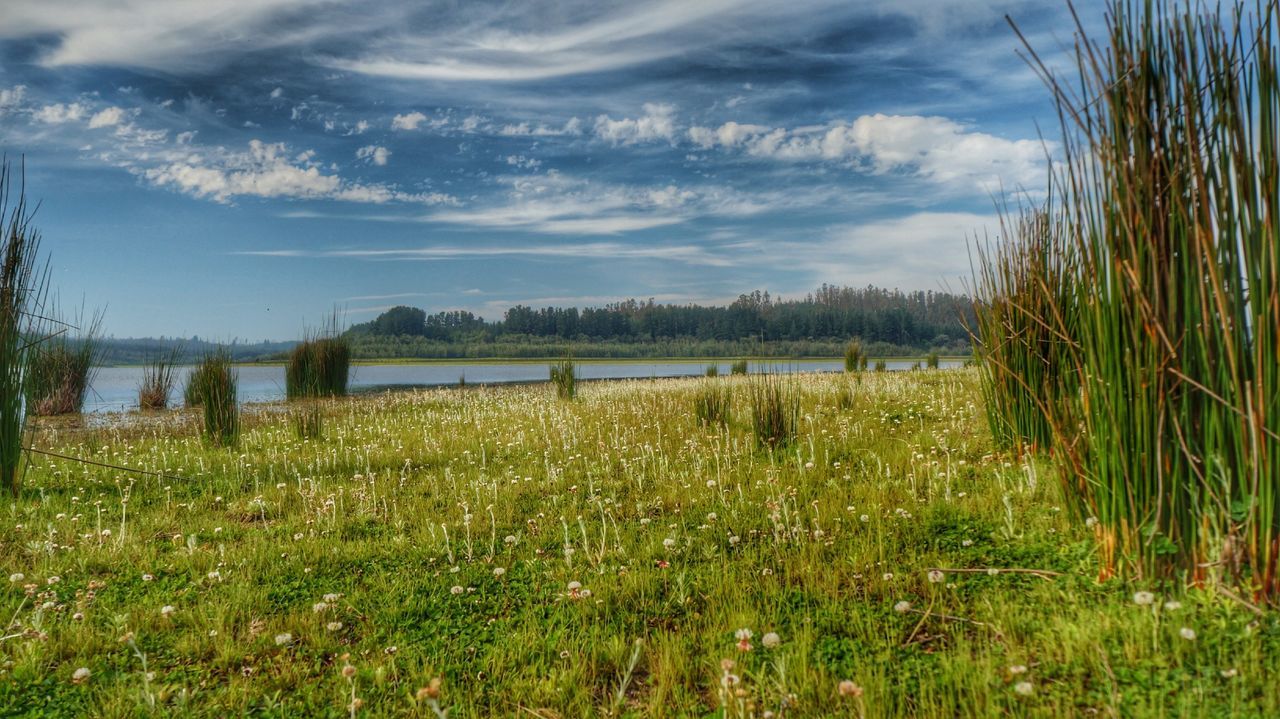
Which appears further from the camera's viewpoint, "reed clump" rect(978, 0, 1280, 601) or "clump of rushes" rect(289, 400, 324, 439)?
"clump of rushes" rect(289, 400, 324, 439)

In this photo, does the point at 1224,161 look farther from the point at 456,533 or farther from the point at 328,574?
the point at 328,574

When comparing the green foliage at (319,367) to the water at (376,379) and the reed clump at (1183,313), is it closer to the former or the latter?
the water at (376,379)

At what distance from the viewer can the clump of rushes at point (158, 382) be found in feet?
53.3

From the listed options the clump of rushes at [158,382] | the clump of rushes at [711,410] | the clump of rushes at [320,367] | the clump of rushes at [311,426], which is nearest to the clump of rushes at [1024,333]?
the clump of rushes at [711,410]

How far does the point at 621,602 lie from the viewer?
3316mm

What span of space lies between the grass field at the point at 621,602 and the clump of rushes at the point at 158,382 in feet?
39.6

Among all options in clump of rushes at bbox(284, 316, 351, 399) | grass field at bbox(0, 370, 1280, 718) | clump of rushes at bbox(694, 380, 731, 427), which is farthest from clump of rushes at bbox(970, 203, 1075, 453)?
clump of rushes at bbox(284, 316, 351, 399)

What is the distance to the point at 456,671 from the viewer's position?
9.10ft

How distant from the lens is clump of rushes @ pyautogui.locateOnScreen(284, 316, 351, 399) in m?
16.1

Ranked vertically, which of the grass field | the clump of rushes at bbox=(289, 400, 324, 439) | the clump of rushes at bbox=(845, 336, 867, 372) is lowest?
the grass field

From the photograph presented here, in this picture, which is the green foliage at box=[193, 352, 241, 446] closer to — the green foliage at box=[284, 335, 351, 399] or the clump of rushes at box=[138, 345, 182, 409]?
the green foliage at box=[284, 335, 351, 399]

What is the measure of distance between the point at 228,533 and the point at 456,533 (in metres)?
1.85

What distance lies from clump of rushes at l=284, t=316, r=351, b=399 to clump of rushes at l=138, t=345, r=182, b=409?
2831 millimetres

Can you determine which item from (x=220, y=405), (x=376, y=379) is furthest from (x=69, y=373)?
(x=376, y=379)
